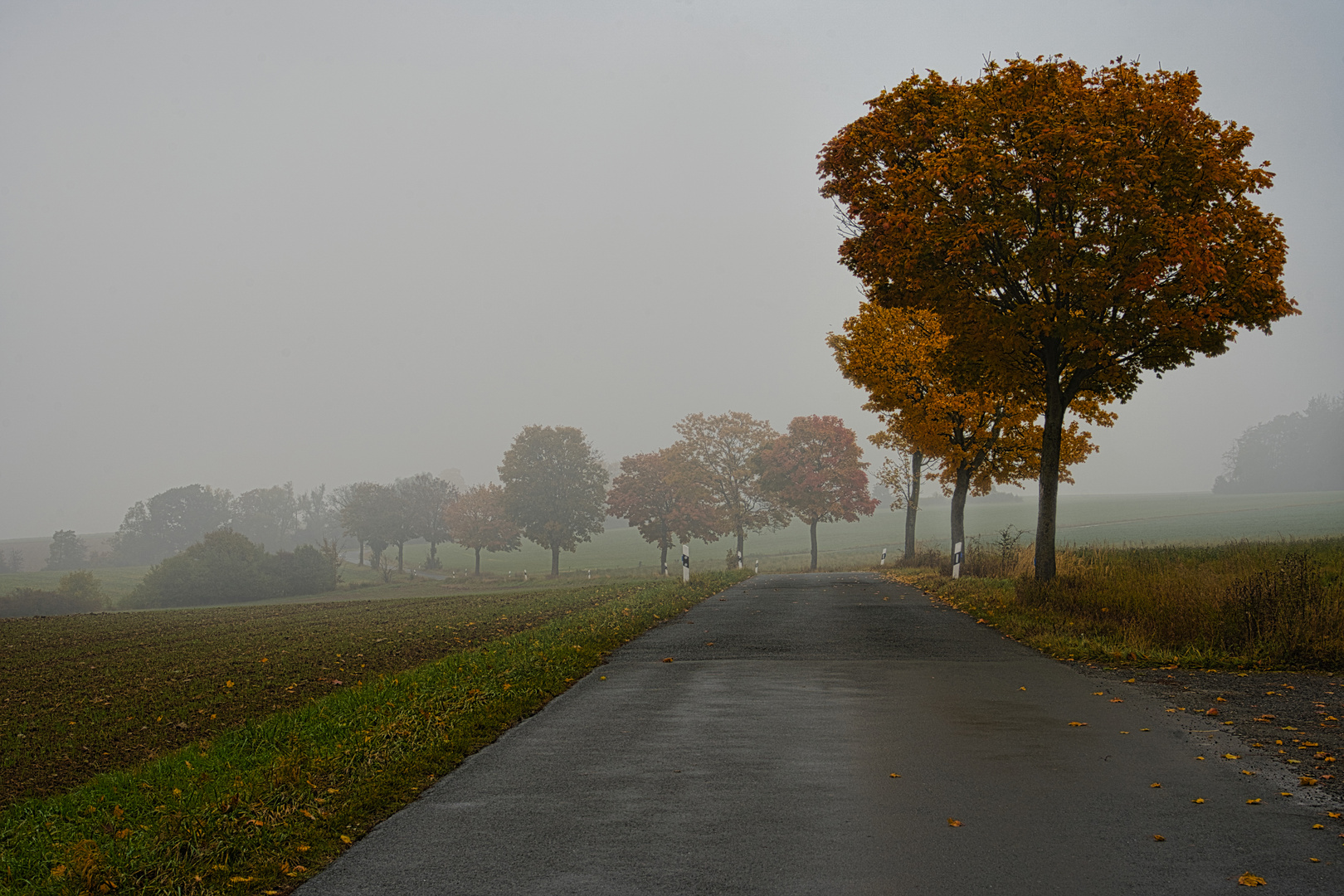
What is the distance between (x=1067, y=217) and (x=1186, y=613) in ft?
24.1

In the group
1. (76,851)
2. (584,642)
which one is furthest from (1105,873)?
(584,642)

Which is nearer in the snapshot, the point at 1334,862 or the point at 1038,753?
the point at 1334,862

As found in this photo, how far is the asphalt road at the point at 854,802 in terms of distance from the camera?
15.1 feet

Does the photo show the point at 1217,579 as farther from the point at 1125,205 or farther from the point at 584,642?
Result: the point at 584,642

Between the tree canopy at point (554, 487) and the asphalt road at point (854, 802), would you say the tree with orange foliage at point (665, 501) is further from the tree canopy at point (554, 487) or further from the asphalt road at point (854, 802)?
the asphalt road at point (854, 802)

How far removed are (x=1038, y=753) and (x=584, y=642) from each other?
757 centimetres

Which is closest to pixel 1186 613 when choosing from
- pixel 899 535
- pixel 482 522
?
pixel 482 522

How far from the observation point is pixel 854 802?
230 inches

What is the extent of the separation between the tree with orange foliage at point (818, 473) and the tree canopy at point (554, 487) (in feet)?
54.8

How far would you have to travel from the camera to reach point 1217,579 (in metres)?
14.6

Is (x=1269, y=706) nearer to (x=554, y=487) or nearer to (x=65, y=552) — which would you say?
(x=554, y=487)

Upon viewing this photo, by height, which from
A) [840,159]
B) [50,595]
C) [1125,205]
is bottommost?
[50,595]

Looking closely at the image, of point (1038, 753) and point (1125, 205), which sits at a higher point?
point (1125, 205)

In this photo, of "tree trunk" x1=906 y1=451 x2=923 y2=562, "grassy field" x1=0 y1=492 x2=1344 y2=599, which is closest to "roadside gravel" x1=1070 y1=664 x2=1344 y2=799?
"tree trunk" x1=906 y1=451 x2=923 y2=562
